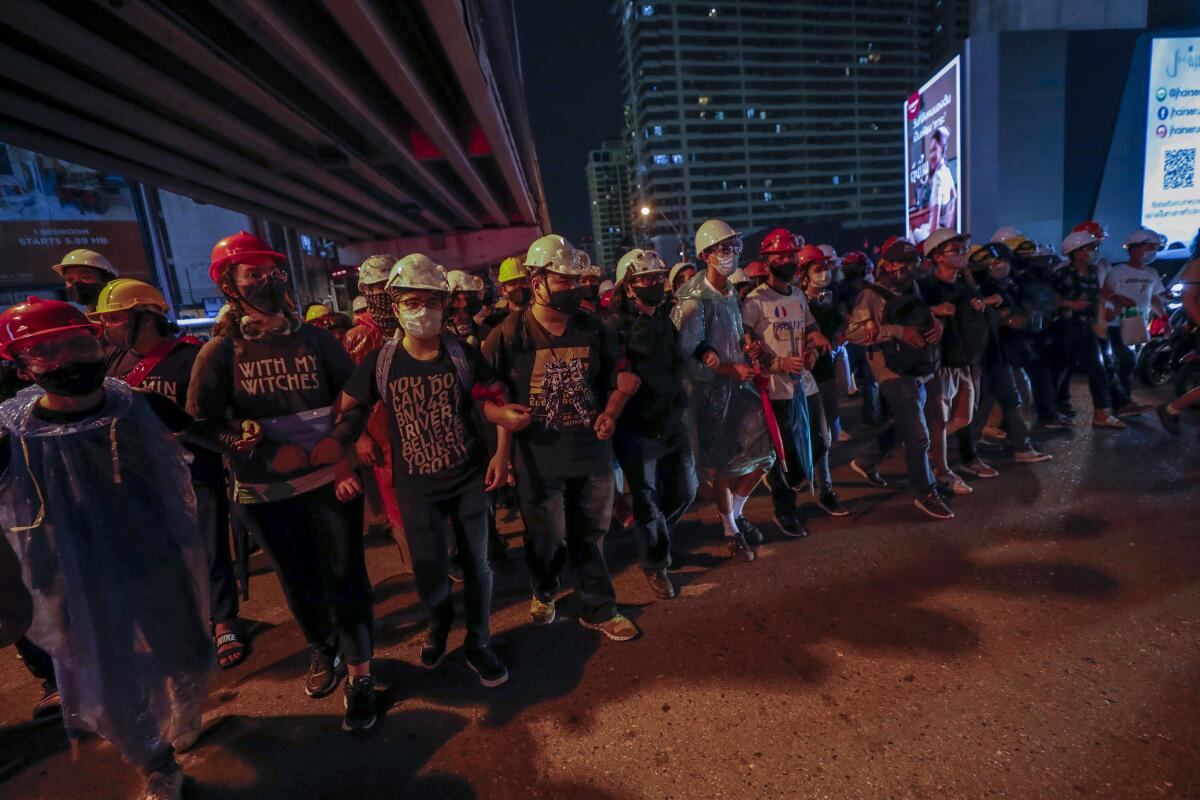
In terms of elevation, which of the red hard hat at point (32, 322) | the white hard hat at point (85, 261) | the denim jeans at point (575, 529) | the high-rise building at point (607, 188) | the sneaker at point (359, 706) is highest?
the high-rise building at point (607, 188)

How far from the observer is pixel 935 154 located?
20.2 m

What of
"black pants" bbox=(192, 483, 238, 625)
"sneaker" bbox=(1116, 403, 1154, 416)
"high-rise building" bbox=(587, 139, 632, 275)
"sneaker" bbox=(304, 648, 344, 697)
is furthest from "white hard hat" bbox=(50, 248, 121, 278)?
Answer: "high-rise building" bbox=(587, 139, 632, 275)

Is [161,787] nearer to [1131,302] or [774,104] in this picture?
[1131,302]

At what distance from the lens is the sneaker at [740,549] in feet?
13.6

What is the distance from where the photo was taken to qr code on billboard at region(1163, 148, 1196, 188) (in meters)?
15.3

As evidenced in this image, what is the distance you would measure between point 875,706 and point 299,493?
282 centimetres

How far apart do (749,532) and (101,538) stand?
12.3ft

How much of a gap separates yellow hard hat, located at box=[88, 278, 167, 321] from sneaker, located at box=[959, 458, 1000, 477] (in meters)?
6.34

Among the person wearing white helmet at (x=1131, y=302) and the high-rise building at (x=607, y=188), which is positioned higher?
the high-rise building at (x=607, y=188)

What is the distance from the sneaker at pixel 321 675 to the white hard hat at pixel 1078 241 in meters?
7.89

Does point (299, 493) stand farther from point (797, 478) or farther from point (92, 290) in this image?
point (797, 478)

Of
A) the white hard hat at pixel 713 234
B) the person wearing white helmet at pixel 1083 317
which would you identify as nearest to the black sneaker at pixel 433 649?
the white hard hat at pixel 713 234

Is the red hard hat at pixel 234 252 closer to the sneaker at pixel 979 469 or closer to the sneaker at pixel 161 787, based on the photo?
the sneaker at pixel 161 787

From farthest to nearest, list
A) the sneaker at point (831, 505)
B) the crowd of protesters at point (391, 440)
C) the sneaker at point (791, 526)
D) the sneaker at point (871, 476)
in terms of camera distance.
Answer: the sneaker at point (871, 476) → the sneaker at point (831, 505) → the sneaker at point (791, 526) → the crowd of protesters at point (391, 440)
